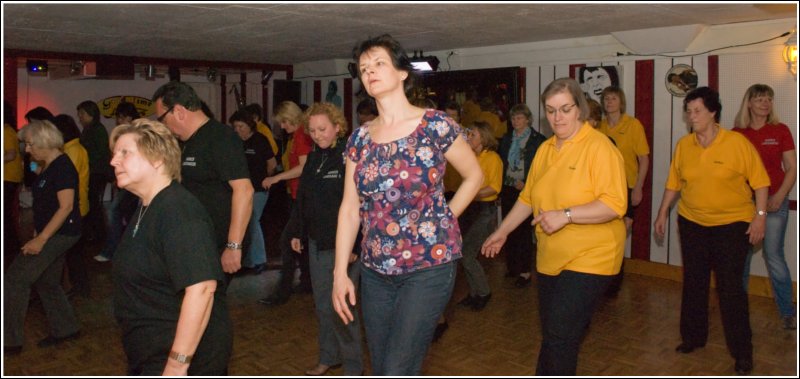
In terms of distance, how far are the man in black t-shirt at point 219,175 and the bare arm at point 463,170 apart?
43.9 inches

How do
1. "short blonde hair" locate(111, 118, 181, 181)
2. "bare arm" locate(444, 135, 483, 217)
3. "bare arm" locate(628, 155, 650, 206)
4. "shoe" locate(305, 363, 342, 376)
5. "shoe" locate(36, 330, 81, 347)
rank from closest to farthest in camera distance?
1. "short blonde hair" locate(111, 118, 181, 181)
2. "bare arm" locate(444, 135, 483, 217)
3. "shoe" locate(305, 363, 342, 376)
4. "shoe" locate(36, 330, 81, 347)
5. "bare arm" locate(628, 155, 650, 206)

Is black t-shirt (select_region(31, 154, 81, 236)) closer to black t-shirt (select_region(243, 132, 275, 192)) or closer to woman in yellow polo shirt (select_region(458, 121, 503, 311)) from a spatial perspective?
black t-shirt (select_region(243, 132, 275, 192))

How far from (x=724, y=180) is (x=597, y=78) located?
328 cm

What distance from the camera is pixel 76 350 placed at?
4.42 meters

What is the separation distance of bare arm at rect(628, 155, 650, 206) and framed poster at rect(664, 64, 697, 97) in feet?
2.72

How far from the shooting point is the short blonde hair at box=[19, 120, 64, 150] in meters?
4.30

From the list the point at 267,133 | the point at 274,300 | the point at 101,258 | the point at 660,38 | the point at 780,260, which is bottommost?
the point at 274,300

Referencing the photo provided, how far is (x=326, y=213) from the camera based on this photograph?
3533mm

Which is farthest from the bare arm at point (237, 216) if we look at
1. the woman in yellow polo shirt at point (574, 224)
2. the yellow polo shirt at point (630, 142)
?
the yellow polo shirt at point (630, 142)

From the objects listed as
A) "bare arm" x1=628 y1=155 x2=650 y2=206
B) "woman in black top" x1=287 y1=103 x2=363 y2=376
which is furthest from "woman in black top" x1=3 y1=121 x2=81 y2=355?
"bare arm" x1=628 y1=155 x2=650 y2=206

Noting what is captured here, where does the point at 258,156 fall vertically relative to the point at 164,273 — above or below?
above

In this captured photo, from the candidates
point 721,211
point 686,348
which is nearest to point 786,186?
point 721,211

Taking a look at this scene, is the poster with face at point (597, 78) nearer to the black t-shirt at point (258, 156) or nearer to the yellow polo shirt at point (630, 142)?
the yellow polo shirt at point (630, 142)

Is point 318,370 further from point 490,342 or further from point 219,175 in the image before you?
point 219,175
